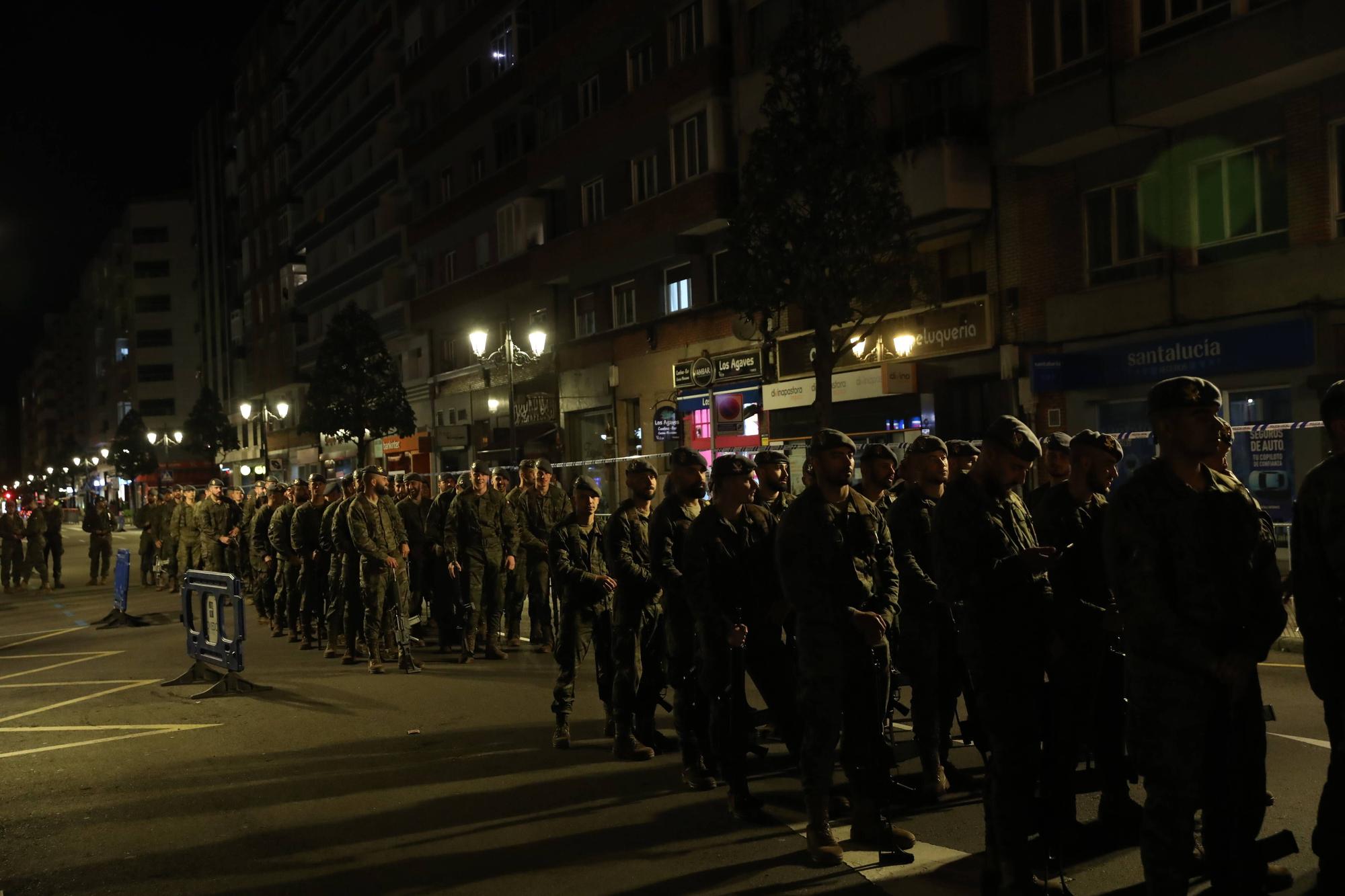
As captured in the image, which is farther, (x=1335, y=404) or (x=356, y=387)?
(x=356, y=387)

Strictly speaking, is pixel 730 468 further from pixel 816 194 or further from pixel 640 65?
pixel 640 65

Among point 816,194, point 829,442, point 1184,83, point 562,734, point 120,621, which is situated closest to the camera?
point 829,442

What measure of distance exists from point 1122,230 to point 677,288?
12232 millimetres

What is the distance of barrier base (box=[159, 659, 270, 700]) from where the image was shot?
39.3 feet

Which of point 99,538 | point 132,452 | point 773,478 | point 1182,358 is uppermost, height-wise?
point 132,452

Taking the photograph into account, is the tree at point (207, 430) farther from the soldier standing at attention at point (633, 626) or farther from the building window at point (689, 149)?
the soldier standing at attention at point (633, 626)

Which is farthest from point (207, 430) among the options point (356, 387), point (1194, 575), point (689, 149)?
point (1194, 575)

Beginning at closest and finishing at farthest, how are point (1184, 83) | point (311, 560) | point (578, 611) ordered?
point (578, 611) < point (311, 560) < point (1184, 83)

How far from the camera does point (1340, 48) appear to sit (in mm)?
16156

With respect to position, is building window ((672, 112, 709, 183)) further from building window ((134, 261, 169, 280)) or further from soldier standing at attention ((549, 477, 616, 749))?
building window ((134, 261, 169, 280))

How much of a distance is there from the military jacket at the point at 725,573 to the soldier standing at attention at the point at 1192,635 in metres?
2.61

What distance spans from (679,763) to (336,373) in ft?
114

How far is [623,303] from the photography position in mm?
32906

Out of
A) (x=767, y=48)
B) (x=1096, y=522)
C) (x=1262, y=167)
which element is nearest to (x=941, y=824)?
(x=1096, y=522)
